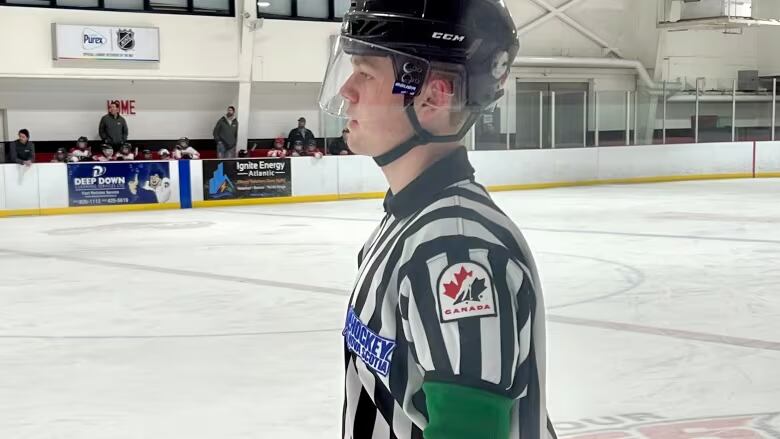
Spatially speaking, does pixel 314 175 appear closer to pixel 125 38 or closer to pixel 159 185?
pixel 159 185

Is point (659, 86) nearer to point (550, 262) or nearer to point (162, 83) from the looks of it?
point (162, 83)

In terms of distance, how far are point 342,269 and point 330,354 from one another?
3.70 meters

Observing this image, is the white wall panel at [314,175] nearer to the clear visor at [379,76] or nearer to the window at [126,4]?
the window at [126,4]

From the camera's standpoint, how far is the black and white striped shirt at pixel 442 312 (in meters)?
1.10

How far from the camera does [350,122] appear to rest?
136cm

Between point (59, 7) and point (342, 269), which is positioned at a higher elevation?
point (59, 7)

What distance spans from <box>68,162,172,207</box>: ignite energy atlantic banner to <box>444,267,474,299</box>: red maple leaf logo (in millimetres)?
16341

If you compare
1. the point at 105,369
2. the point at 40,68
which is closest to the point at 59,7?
the point at 40,68

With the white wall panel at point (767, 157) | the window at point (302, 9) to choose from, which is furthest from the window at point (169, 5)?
the white wall panel at point (767, 157)

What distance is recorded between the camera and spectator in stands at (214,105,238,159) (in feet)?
65.3

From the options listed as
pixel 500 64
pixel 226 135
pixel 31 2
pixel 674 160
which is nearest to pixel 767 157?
pixel 674 160

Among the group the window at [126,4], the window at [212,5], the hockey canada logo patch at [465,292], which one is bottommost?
the hockey canada logo patch at [465,292]

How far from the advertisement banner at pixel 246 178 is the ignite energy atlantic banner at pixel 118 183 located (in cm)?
79

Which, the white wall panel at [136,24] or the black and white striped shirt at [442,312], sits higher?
the white wall panel at [136,24]
